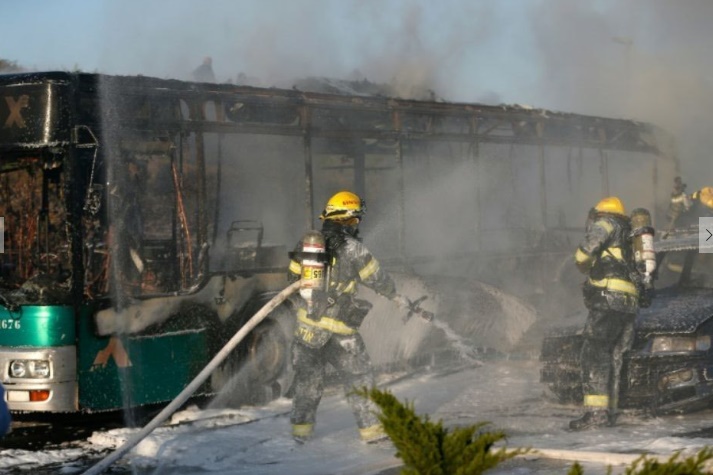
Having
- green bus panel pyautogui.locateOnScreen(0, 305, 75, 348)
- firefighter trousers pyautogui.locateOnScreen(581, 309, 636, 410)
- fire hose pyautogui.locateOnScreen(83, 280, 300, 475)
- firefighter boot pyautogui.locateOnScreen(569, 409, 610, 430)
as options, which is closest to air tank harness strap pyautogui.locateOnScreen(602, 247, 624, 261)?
firefighter trousers pyautogui.locateOnScreen(581, 309, 636, 410)

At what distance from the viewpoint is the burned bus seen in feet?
27.9

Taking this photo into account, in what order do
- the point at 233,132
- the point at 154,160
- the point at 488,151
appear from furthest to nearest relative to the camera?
the point at 488,151, the point at 233,132, the point at 154,160

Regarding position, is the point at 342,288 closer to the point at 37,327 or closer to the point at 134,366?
the point at 134,366

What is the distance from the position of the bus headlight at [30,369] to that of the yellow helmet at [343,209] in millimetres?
2601

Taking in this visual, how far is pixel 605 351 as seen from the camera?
8492mm

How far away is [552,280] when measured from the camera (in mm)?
15156

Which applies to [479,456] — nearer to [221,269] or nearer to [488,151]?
[221,269]

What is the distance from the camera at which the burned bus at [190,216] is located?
27.9 feet

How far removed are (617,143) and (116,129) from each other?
422 inches

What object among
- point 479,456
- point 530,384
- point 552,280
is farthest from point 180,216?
point 552,280

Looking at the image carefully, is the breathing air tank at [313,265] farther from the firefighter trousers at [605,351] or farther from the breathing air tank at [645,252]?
the breathing air tank at [645,252]

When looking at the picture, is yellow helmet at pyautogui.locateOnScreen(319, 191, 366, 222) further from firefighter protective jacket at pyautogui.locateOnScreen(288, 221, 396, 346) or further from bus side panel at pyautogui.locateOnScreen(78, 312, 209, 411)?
bus side panel at pyautogui.locateOnScreen(78, 312, 209, 411)

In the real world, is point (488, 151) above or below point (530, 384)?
above

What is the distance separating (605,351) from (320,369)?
7.94 feet
